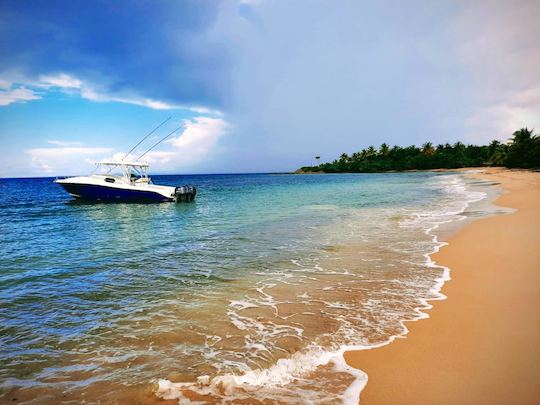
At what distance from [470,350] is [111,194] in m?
35.2

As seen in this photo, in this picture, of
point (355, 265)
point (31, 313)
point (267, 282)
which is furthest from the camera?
point (355, 265)

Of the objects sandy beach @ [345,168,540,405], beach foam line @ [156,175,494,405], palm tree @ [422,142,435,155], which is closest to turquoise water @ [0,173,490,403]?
beach foam line @ [156,175,494,405]

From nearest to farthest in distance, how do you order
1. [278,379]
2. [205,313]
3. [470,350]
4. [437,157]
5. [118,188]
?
[278,379] < [470,350] < [205,313] < [118,188] < [437,157]

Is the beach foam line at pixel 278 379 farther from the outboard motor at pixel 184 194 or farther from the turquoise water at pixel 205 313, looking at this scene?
the outboard motor at pixel 184 194

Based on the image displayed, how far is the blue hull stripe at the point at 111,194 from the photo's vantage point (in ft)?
108

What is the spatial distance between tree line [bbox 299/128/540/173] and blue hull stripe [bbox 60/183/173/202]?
78022mm

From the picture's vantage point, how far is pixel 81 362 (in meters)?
4.71

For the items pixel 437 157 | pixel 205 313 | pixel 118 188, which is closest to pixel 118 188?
pixel 118 188

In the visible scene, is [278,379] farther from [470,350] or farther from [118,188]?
[118,188]

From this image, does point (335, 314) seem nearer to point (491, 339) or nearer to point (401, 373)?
point (401, 373)

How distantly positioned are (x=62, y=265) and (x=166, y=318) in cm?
677

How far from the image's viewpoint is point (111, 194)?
109ft

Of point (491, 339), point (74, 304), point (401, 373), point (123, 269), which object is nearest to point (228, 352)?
point (401, 373)

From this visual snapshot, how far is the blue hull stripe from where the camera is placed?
108ft
